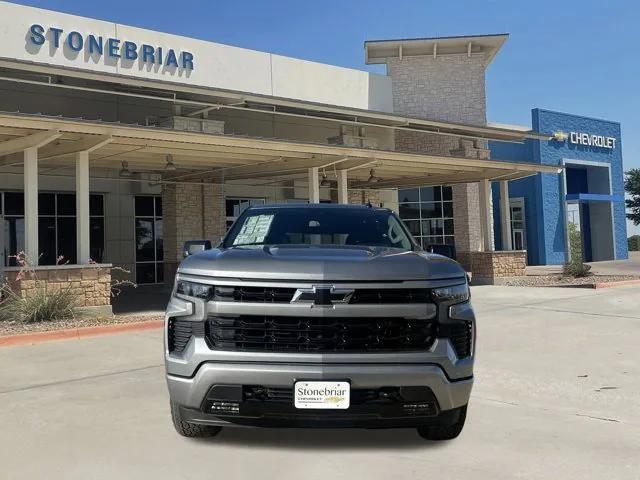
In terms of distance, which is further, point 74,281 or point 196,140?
point 196,140

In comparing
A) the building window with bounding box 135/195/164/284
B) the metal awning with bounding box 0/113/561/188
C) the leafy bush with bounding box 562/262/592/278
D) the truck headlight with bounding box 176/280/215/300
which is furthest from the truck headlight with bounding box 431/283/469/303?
the building window with bounding box 135/195/164/284

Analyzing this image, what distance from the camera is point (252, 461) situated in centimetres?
412

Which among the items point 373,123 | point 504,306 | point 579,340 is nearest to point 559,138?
point 373,123

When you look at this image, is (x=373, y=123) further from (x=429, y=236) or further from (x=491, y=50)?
(x=429, y=236)

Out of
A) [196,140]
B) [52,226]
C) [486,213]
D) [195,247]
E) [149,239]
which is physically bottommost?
[195,247]

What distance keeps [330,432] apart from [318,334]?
1.22 metres

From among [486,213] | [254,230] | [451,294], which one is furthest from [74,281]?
[486,213]

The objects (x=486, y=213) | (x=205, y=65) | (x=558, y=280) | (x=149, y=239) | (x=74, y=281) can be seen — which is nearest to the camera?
(x=74, y=281)

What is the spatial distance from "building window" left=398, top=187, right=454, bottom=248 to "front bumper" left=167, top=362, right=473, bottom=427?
→ 83.2 ft

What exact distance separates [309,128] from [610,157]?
22.3 m

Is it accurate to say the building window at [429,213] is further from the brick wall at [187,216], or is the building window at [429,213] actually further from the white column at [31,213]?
the white column at [31,213]

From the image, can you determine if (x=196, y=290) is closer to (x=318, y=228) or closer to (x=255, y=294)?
(x=255, y=294)

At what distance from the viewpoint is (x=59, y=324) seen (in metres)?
10.7

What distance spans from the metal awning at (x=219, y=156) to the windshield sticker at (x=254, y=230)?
6687 mm
